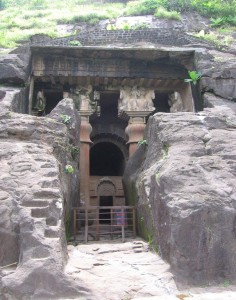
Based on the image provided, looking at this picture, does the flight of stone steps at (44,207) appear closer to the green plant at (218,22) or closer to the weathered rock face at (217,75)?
the weathered rock face at (217,75)

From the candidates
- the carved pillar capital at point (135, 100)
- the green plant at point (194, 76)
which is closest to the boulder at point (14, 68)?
→ the carved pillar capital at point (135, 100)

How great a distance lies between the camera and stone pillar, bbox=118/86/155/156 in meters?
10.9

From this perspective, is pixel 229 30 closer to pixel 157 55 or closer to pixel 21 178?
pixel 157 55

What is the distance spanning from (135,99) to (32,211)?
7.55 m

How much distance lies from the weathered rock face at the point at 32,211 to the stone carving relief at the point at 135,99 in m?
5.06

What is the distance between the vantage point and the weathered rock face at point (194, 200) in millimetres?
4000

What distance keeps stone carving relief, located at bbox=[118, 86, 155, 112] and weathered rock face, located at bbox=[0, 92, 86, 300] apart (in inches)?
199

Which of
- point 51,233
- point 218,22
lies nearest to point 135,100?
point 218,22

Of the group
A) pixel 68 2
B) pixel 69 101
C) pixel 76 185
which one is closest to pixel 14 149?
pixel 76 185

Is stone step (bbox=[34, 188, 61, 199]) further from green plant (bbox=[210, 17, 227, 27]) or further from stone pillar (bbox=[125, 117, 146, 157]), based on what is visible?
green plant (bbox=[210, 17, 227, 27])

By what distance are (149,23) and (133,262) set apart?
13658 mm

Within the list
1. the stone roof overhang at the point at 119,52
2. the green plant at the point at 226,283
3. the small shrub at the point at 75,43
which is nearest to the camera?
the green plant at the point at 226,283

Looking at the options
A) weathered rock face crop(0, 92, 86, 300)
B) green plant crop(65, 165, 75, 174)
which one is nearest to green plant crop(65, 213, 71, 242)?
weathered rock face crop(0, 92, 86, 300)

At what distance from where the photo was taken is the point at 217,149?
5270mm
